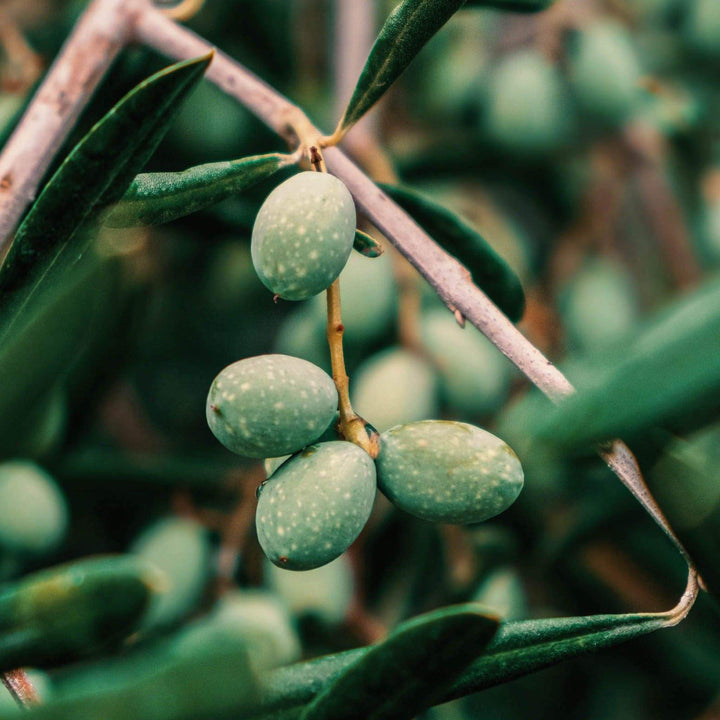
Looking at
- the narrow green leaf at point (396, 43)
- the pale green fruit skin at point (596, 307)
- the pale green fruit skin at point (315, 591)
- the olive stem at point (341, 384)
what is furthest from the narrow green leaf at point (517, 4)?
the pale green fruit skin at point (315, 591)

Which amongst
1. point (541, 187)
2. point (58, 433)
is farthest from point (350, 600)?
point (541, 187)

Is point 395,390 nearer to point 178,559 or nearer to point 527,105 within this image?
point 178,559

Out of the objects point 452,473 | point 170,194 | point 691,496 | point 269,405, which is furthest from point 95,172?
point 691,496

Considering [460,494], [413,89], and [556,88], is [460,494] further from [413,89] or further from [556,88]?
[413,89]

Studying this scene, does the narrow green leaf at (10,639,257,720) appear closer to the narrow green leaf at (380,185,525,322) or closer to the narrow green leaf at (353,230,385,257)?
the narrow green leaf at (353,230,385,257)

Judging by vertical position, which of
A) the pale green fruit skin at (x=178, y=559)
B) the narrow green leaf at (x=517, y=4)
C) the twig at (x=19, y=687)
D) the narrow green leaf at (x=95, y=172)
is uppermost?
the narrow green leaf at (x=95, y=172)

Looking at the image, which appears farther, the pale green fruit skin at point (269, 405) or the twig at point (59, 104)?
the twig at point (59, 104)

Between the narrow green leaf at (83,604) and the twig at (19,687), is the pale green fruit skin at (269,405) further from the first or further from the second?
the twig at (19,687)
